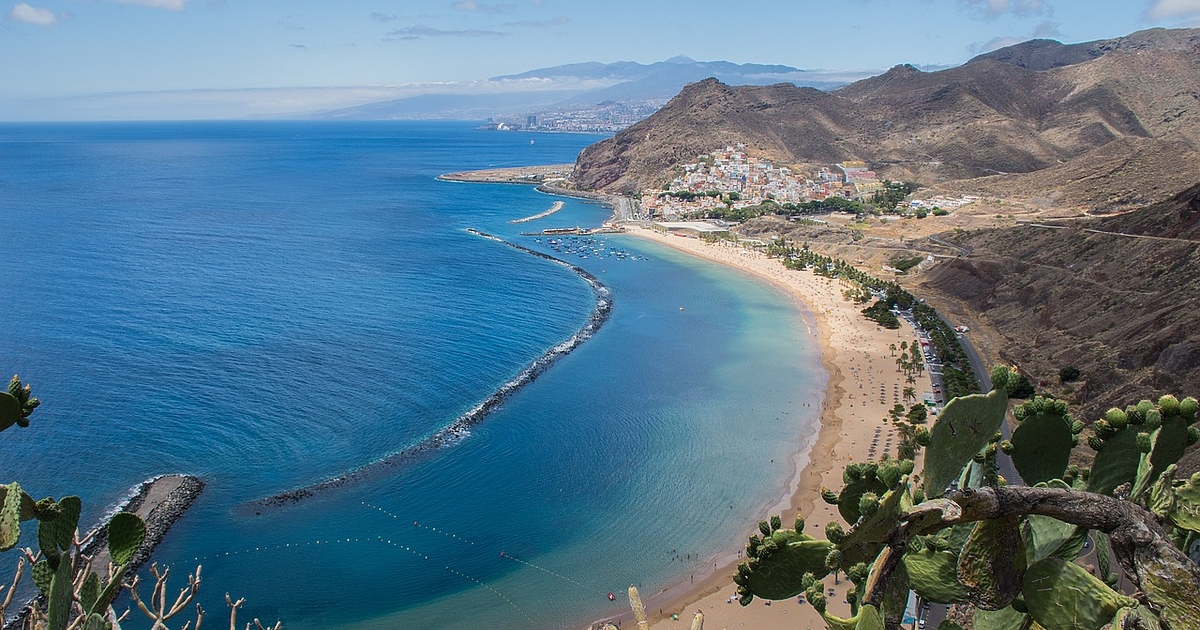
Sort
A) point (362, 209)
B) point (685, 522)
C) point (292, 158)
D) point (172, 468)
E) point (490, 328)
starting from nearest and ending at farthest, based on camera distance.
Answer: point (685, 522)
point (172, 468)
point (490, 328)
point (362, 209)
point (292, 158)

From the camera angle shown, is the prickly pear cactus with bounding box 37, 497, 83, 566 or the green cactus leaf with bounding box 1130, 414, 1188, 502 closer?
the prickly pear cactus with bounding box 37, 497, 83, 566

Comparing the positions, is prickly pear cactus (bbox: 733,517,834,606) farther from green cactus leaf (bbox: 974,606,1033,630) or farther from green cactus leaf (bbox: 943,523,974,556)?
green cactus leaf (bbox: 974,606,1033,630)

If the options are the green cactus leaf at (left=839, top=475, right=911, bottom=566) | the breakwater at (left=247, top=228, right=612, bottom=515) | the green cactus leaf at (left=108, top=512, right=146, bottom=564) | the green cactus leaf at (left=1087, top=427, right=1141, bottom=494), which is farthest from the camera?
the breakwater at (left=247, top=228, right=612, bottom=515)

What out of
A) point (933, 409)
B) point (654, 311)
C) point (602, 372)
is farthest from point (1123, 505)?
point (654, 311)

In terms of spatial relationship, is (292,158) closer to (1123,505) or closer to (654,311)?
(654,311)

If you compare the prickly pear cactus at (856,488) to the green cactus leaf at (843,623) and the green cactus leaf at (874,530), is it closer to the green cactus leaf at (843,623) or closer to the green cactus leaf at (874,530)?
the green cactus leaf at (874,530)

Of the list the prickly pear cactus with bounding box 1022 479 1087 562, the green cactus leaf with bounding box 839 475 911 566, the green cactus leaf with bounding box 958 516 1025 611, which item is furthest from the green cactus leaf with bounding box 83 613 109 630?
the prickly pear cactus with bounding box 1022 479 1087 562

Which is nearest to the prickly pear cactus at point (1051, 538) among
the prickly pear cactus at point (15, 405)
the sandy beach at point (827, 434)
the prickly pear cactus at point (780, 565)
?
the prickly pear cactus at point (780, 565)
